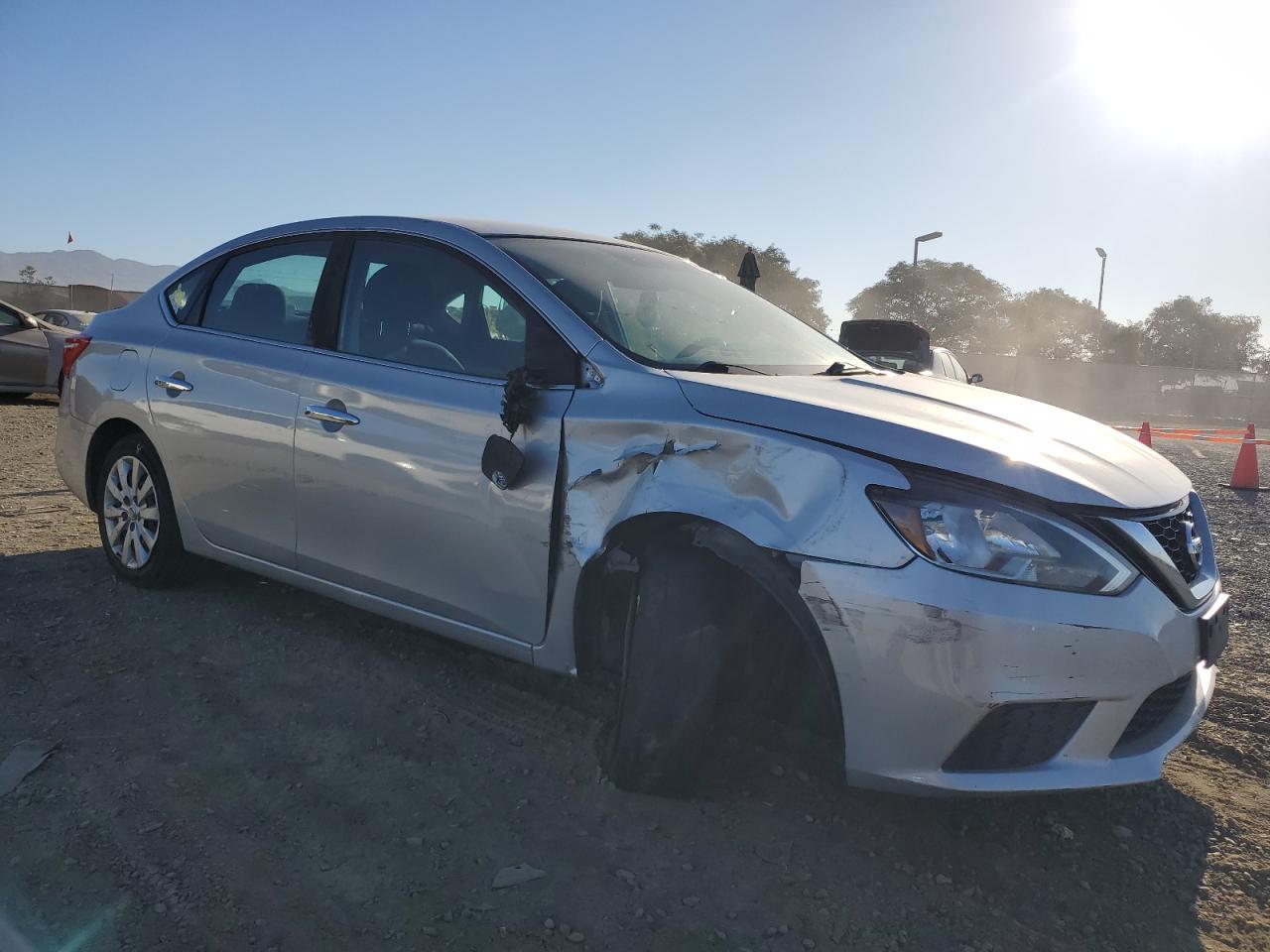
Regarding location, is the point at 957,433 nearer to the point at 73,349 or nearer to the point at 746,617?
the point at 746,617

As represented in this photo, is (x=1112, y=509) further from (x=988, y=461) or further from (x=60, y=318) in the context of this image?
(x=60, y=318)

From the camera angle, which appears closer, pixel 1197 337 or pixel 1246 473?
pixel 1246 473

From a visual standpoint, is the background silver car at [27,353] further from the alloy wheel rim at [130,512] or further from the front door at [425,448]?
the front door at [425,448]

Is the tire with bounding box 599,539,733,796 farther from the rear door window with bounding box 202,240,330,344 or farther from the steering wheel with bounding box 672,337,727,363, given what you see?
the rear door window with bounding box 202,240,330,344

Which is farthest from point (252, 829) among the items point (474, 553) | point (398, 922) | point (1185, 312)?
point (1185, 312)

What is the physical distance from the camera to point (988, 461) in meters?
2.26

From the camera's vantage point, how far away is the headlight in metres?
2.18

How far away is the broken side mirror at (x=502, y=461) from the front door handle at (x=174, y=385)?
166 cm

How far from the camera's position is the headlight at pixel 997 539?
2.18 m

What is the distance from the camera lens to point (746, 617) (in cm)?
254

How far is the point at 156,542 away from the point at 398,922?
102 inches

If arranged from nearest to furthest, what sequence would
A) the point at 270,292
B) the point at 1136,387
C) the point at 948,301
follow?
the point at 270,292
the point at 1136,387
the point at 948,301

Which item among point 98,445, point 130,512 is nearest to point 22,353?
point 98,445

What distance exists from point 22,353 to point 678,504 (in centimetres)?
1241
